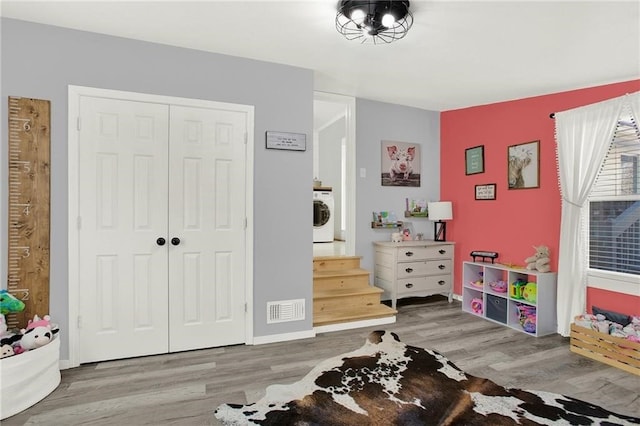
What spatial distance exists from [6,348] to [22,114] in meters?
1.62

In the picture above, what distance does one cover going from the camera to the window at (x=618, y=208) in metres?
3.03

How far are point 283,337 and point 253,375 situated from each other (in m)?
0.69

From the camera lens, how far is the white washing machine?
5.71 metres

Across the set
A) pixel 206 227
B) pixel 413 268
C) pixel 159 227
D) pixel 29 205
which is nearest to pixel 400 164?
pixel 413 268

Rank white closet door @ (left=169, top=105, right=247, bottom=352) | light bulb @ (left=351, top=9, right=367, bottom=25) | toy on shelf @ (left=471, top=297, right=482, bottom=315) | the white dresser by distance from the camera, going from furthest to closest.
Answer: the white dresser < toy on shelf @ (left=471, top=297, right=482, bottom=315) < white closet door @ (left=169, top=105, right=247, bottom=352) < light bulb @ (left=351, top=9, right=367, bottom=25)

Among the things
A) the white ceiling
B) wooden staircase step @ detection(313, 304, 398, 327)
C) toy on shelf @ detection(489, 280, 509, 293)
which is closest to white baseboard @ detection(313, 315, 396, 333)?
wooden staircase step @ detection(313, 304, 398, 327)

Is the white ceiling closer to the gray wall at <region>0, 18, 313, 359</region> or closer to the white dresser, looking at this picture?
the gray wall at <region>0, 18, 313, 359</region>

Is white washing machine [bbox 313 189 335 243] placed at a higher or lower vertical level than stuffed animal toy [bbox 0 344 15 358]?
higher

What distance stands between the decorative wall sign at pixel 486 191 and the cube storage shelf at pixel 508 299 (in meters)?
0.86

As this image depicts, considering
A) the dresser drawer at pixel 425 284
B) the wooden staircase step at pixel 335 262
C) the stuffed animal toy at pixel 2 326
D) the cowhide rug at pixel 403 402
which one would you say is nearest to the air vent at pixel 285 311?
the cowhide rug at pixel 403 402

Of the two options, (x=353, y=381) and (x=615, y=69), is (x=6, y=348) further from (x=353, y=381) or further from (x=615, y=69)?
(x=615, y=69)

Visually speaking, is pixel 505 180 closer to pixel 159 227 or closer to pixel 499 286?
pixel 499 286

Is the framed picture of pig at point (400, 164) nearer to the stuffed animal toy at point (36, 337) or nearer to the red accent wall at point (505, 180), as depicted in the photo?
the red accent wall at point (505, 180)

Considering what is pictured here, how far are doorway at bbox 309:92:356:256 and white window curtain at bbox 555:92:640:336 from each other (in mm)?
2254
